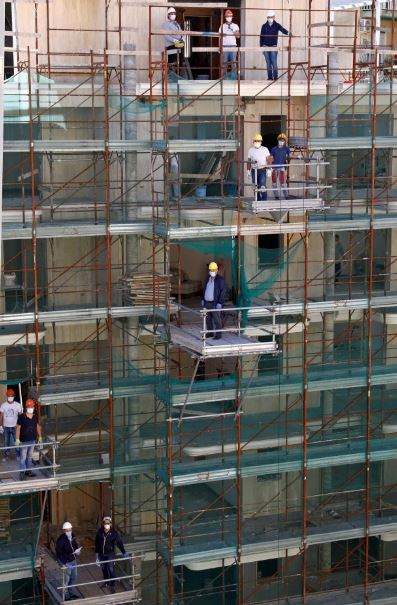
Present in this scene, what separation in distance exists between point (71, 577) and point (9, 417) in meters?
3.90

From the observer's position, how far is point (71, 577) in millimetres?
30703

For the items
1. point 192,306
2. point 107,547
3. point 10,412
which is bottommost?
point 107,547

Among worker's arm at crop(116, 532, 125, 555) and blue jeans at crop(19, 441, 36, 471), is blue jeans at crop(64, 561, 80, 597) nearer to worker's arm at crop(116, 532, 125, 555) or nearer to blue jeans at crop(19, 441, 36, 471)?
worker's arm at crop(116, 532, 125, 555)

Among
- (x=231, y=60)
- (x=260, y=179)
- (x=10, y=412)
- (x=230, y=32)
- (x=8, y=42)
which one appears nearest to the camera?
(x=10, y=412)

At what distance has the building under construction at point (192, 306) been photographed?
31.6 metres

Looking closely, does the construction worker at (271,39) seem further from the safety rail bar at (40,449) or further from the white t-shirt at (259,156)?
the safety rail bar at (40,449)

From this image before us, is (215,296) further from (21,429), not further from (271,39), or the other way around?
(271,39)

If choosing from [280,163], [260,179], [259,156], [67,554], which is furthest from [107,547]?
[280,163]

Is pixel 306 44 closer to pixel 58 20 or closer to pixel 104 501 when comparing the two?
pixel 58 20

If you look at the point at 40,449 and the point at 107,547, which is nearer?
the point at 107,547

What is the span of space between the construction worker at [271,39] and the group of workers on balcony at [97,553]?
463 inches

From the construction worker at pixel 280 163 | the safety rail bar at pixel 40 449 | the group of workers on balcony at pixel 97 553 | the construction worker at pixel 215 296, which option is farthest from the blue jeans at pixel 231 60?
the group of workers on balcony at pixel 97 553

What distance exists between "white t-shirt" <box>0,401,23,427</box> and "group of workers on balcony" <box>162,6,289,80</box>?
29.5 feet

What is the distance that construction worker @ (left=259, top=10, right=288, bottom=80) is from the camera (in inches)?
1324
